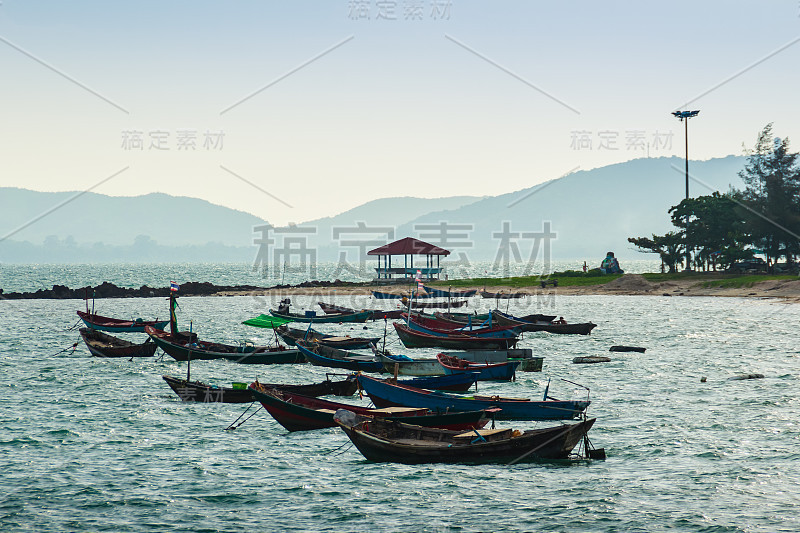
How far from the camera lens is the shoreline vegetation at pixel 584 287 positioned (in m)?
77.2

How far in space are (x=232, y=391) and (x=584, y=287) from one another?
69778 millimetres

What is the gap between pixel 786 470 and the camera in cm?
1909

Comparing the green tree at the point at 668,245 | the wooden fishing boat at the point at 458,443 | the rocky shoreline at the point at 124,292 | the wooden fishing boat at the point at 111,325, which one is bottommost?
the wooden fishing boat at the point at 458,443

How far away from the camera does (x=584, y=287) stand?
89.8 m

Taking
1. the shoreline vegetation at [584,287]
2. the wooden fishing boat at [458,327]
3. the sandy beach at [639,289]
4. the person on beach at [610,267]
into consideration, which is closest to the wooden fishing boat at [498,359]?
the wooden fishing boat at [458,327]

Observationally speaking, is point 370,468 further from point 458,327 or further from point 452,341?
point 458,327

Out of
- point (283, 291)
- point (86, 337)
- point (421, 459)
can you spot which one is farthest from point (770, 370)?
point (283, 291)

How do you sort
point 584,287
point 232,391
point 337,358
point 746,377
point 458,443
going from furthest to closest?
1. point 584,287
2. point 337,358
3. point 746,377
4. point 232,391
5. point 458,443

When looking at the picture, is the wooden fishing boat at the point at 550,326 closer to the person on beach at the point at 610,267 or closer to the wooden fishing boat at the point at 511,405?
the wooden fishing boat at the point at 511,405

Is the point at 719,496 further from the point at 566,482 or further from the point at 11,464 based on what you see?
the point at 11,464

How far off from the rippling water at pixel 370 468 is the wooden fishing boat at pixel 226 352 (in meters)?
0.80

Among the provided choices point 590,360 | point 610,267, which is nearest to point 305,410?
point 590,360

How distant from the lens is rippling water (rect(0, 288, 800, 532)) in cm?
1622

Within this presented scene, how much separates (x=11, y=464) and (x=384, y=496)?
1139cm
